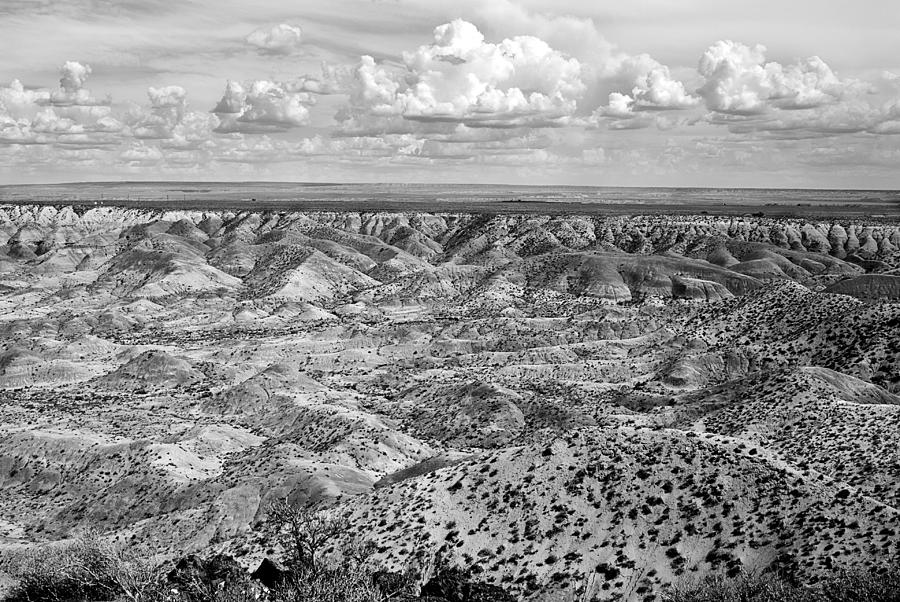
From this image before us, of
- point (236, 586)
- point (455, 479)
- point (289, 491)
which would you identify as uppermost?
point (236, 586)

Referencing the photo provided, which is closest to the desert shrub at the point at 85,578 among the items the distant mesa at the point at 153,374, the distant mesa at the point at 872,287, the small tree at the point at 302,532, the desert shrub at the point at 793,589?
the small tree at the point at 302,532

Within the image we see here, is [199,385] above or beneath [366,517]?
beneath

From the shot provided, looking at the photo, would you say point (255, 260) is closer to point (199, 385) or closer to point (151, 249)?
point (151, 249)

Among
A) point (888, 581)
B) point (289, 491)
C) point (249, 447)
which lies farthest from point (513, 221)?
point (888, 581)

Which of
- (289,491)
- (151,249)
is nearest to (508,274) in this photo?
(151,249)

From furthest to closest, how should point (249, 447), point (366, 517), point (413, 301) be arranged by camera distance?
point (413, 301) < point (249, 447) < point (366, 517)

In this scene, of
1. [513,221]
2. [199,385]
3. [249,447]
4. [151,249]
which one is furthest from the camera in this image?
[513,221]

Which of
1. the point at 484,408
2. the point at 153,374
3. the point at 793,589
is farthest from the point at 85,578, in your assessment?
the point at 153,374

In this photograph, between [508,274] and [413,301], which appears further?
[508,274]

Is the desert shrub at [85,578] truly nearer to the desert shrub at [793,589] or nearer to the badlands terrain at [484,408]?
the badlands terrain at [484,408]
